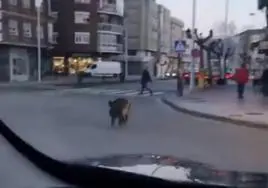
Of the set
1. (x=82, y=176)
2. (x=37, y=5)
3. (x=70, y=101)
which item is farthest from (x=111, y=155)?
(x=37, y=5)

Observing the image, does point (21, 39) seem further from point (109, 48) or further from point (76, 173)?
point (76, 173)

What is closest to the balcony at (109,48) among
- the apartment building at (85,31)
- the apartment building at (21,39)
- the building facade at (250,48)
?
the apartment building at (85,31)

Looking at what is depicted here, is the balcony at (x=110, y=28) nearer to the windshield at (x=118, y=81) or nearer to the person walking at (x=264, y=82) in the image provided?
the windshield at (x=118, y=81)

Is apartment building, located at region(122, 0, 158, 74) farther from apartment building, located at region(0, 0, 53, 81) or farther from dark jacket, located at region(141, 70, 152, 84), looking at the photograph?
apartment building, located at region(0, 0, 53, 81)

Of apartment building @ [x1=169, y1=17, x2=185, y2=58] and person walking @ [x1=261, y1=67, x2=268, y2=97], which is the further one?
apartment building @ [x1=169, y1=17, x2=185, y2=58]

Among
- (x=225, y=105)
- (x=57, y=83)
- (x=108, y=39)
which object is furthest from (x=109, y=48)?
(x=225, y=105)

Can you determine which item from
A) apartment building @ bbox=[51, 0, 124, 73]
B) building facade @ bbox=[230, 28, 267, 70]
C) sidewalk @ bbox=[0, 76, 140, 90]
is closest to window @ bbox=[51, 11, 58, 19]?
apartment building @ bbox=[51, 0, 124, 73]

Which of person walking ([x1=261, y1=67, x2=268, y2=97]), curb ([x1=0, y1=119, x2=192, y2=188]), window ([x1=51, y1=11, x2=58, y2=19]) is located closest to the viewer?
curb ([x1=0, y1=119, x2=192, y2=188])
